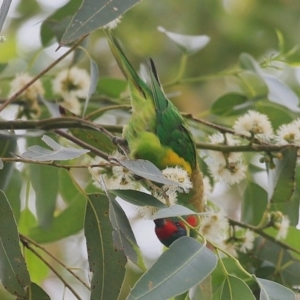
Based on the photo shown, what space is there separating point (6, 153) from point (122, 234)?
49 cm

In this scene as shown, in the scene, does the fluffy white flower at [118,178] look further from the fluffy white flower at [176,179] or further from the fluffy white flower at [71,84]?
the fluffy white flower at [71,84]

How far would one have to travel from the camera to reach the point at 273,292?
1.08 metres

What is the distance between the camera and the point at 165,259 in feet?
3.37

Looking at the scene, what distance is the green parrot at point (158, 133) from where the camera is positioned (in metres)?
1.66

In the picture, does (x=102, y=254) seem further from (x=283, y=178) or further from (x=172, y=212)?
(x=283, y=178)

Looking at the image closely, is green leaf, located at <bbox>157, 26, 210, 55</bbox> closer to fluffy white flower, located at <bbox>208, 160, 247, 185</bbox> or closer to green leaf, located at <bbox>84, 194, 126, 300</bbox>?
fluffy white flower, located at <bbox>208, 160, 247, 185</bbox>

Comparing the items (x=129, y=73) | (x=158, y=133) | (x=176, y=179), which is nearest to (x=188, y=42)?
(x=129, y=73)

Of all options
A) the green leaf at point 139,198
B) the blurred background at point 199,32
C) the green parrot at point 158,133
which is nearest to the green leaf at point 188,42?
the green parrot at point 158,133

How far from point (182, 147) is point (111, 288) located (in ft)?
1.93

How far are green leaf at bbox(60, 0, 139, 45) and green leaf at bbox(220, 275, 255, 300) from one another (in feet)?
1.70

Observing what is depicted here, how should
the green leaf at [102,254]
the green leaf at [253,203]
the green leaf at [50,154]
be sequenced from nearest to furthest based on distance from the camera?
1. the green leaf at [50,154]
2. the green leaf at [102,254]
3. the green leaf at [253,203]

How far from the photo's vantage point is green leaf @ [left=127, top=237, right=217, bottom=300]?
983mm

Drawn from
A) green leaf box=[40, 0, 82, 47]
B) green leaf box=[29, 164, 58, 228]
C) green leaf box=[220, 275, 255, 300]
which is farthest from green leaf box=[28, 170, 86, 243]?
green leaf box=[220, 275, 255, 300]

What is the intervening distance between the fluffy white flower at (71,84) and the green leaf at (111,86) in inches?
4.0
